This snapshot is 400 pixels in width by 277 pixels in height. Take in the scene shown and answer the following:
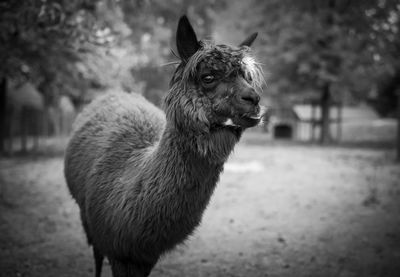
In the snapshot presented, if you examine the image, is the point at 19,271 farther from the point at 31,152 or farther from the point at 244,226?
the point at 31,152

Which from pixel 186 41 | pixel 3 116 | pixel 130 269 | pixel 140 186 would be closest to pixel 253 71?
pixel 186 41

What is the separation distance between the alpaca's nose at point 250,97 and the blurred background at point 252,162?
0.61 metres

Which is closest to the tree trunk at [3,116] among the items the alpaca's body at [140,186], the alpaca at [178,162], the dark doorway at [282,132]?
the alpaca's body at [140,186]

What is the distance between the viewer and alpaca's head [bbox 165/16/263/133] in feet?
7.10

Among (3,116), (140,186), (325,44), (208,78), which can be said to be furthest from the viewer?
(325,44)

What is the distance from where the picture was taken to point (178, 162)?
2426 millimetres

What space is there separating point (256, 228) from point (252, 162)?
539 cm

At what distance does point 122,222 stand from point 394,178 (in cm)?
A: 796

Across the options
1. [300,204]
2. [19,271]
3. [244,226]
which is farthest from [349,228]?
[19,271]

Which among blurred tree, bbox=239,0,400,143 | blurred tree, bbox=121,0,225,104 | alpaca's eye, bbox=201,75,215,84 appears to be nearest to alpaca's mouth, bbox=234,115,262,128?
alpaca's eye, bbox=201,75,215,84

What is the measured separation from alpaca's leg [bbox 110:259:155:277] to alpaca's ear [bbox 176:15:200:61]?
1688mm

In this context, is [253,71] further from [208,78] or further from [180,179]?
[180,179]

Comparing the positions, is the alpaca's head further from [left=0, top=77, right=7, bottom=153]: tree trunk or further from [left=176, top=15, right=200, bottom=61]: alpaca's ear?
[left=0, top=77, right=7, bottom=153]: tree trunk

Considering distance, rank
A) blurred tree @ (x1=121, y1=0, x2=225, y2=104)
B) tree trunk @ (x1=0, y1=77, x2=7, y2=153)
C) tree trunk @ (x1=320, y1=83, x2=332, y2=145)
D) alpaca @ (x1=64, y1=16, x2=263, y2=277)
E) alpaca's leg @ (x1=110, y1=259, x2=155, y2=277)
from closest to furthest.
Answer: alpaca @ (x1=64, y1=16, x2=263, y2=277) → alpaca's leg @ (x1=110, y1=259, x2=155, y2=277) → tree trunk @ (x1=0, y1=77, x2=7, y2=153) → blurred tree @ (x1=121, y1=0, x2=225, y2=104) → tree trunk @ (x1=320, y1=83, x2=332, y2=145)
